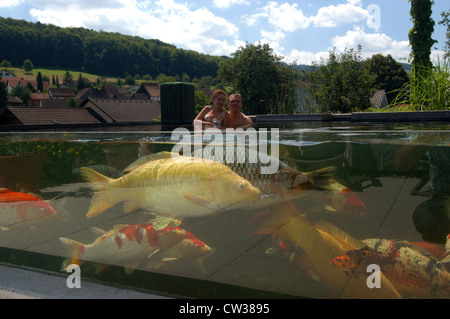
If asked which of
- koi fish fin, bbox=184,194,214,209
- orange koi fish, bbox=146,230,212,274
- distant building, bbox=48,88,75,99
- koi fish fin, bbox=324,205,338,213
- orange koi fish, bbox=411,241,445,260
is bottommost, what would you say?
orange koi fish, bbox=146,230,212,274

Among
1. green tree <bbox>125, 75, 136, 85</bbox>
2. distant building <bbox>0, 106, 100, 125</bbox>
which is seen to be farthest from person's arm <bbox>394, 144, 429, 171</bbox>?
green tree <bbox>125, 75, 136, 85</bbox>

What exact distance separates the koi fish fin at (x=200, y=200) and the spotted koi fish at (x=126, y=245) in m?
0.24

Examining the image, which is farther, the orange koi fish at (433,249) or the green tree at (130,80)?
the green tree at (130,80)

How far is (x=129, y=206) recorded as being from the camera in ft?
7.36

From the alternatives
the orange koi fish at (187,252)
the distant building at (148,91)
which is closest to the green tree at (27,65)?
the distant building at (148,91)

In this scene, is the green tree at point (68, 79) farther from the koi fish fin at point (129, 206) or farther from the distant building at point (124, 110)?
the koi fish fin at point (129, 206)

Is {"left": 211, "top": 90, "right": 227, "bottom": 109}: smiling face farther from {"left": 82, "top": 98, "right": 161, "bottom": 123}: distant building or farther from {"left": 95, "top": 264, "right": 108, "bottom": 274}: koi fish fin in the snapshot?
{"left": 82, "top": 98, "right": 161, "bottom": 123}: distant building

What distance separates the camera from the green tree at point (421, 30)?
10953 mm

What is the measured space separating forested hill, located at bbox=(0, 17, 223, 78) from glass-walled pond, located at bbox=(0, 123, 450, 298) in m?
73.0

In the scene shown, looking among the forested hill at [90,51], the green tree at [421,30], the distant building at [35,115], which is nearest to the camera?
the green tree at [421,30]

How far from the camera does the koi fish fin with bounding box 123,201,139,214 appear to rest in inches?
87.8

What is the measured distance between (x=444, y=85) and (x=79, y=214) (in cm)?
629

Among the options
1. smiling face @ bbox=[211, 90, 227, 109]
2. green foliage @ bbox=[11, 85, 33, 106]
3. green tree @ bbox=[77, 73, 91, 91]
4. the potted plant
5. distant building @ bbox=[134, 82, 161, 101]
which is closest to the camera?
the potted plant
